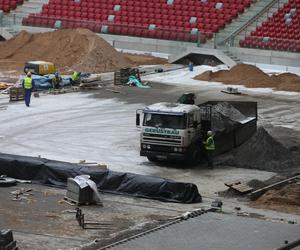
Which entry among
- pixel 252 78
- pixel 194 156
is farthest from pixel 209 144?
pixel 252 78

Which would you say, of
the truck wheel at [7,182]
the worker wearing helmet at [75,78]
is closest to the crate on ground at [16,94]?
the worker wearing helmet at [75,78]

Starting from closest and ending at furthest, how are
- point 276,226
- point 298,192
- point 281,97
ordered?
point 276,226
point 298,192
point 281,97

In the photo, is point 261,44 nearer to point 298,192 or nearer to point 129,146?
point 129,146

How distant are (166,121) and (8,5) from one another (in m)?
40.9

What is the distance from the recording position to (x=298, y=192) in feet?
87.9

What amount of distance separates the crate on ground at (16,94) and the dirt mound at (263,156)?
14182 mm

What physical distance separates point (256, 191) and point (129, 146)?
8.23 metres

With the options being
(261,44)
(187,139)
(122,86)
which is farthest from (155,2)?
(187,139)

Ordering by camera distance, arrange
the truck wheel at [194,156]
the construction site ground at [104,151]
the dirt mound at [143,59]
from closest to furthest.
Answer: the construction site ground at [104,151] → the truck wheel at [194,156] → the dirt mound at [143,59]

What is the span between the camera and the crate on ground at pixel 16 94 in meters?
43.2

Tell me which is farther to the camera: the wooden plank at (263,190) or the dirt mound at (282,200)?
the wooden plank at (263,190)

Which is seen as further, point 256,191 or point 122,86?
point 122,86

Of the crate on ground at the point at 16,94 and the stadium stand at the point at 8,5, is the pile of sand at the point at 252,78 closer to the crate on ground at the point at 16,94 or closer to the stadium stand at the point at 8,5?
the crate on ground at the point at 16,94

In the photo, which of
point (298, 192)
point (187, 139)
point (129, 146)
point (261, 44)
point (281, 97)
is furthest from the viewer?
point (261, 44)
